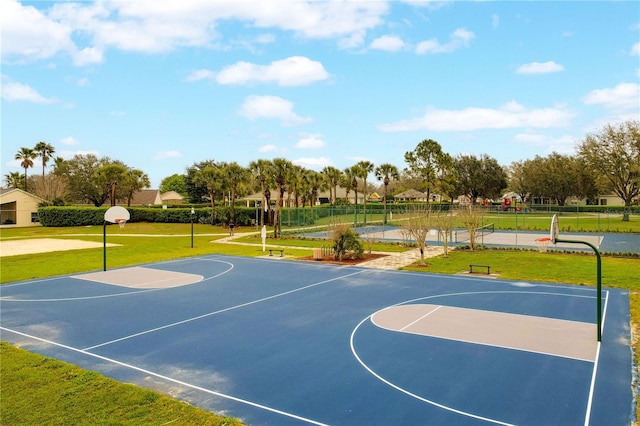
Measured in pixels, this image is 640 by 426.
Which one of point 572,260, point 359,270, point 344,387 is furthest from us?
point 572,260

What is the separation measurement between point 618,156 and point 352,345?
52084mm

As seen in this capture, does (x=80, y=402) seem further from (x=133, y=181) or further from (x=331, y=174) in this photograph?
(x=133, y=181)

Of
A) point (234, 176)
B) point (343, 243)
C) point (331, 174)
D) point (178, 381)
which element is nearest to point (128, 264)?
point (343, 243)

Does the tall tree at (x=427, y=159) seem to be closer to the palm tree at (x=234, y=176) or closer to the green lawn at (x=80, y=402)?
the palm tree at (x=234, y=176)

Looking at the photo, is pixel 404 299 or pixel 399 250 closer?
pixel 404 299

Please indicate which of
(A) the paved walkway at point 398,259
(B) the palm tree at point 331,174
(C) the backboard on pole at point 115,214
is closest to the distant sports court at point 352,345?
(A) the paved walkway at point 398,259

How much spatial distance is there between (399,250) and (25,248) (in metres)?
26.3

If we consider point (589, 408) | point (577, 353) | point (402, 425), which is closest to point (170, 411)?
point (402, 425)

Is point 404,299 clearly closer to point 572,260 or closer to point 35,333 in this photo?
point 35,333

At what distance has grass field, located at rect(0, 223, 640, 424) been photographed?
7.27m

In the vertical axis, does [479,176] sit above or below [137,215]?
above

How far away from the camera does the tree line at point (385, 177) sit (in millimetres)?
48969

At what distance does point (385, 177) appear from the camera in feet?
172

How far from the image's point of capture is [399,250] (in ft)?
92.2
